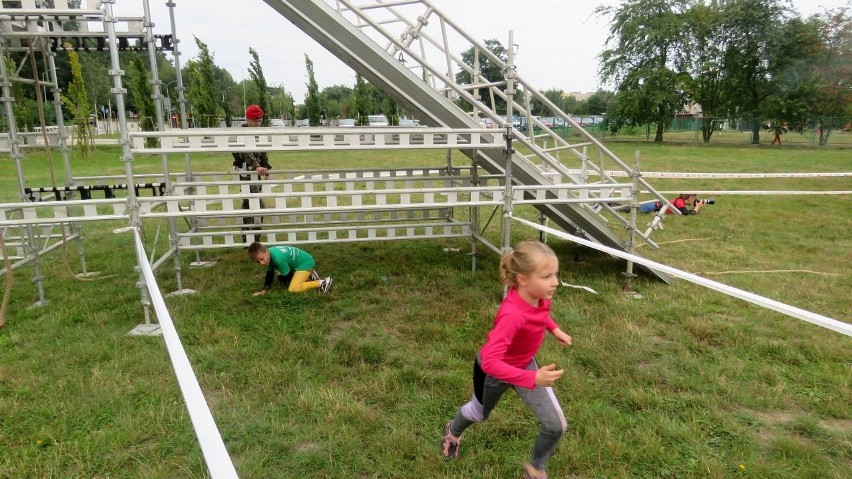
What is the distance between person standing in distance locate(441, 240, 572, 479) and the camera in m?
2.48

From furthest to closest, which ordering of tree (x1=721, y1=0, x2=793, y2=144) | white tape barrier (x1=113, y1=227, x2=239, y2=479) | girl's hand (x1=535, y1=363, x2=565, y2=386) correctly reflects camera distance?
tree (x1=721, y1=0, x2=793, y2=144) < girl's hand (x1=535, y1=363, x2=565, y2=386) < white tape barrier (x1=113, y1=227, x2=239, y2=479)

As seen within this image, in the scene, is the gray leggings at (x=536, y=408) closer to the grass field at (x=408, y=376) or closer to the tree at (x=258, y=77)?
the grass field at (x=408, y=376)

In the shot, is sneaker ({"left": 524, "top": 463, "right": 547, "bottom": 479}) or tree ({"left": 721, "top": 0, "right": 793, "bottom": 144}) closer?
sneaker ({"left": 524, "top": 463, "right": 547, "bottom": 479})

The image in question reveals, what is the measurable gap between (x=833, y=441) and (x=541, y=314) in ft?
7.55

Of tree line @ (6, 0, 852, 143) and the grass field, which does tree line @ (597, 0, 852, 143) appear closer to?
tree line @ (6, 0, 852, 143)

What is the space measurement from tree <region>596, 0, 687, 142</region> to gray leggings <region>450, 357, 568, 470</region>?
40.6 metres

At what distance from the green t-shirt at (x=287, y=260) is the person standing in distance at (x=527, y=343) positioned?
358 centimetres

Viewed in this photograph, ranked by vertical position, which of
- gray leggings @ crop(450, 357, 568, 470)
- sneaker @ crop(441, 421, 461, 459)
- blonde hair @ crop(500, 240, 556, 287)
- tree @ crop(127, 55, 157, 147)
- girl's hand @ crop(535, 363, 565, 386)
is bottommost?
sneaker @ crop(441, 421, 461, 459)

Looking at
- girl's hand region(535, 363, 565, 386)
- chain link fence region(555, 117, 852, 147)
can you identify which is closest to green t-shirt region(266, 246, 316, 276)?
girl's hand region(535, 363, 565, 386)

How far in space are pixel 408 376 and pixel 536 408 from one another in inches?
60.3

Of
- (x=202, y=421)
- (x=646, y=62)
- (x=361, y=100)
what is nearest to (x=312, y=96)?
(x=361, y=100)

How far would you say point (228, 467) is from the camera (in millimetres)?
1545

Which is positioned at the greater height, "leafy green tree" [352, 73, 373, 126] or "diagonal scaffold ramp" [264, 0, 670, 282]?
"leafy green tree" [352, 73, 373, 126]

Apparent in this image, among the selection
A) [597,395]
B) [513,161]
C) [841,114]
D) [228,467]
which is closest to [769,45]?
[841,114]
